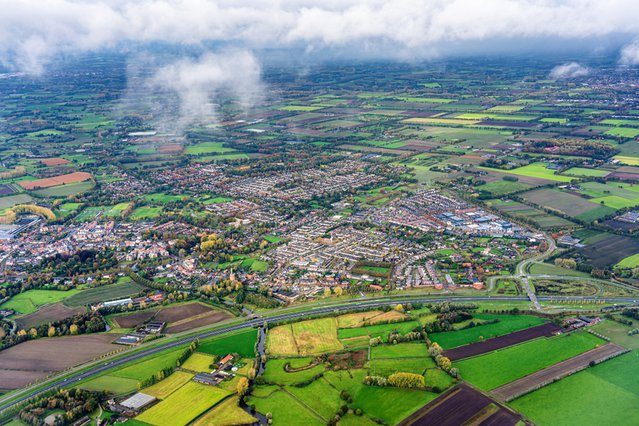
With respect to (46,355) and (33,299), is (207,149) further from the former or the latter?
(46,355)

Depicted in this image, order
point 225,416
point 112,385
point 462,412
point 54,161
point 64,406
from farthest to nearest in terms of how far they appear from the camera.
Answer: point 54,161 → point 112,385 → point 64,406 → point 225,416 → point 462,412

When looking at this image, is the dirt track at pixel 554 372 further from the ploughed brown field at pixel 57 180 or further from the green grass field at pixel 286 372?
the ploughed brown field at pixel 57 180

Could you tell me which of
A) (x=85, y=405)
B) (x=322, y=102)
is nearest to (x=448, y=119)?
(x=322, y=102)

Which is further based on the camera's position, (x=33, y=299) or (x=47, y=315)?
(x=33, y=299)

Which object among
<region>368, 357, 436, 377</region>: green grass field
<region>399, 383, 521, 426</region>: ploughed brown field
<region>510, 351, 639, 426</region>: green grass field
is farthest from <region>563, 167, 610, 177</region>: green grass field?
<region>399, 383, 521, 426</region>: ploughed brown field

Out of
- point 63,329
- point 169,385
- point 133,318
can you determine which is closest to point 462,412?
point 169,385

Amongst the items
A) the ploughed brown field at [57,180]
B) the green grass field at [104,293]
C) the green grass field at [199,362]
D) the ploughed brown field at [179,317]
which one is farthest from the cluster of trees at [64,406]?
the ploughed brown field at [57,180]
